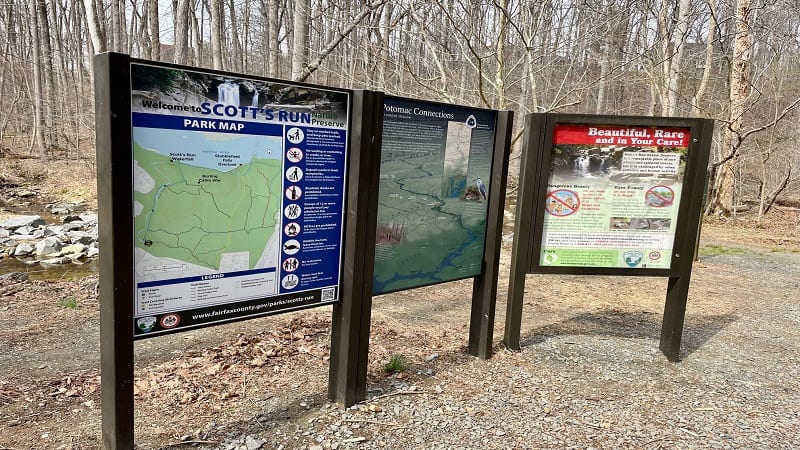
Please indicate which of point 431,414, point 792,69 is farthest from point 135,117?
point 792,69

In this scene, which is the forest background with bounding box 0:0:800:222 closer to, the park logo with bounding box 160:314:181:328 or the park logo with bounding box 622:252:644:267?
the park logo with bounding box 622:252:644:267

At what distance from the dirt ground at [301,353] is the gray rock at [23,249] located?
294cm

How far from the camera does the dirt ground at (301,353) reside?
330 cm

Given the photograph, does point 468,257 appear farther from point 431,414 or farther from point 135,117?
point 135,117

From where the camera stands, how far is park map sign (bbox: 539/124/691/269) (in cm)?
434

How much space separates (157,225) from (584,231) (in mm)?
3250

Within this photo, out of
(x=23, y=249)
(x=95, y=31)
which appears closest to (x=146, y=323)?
(x=95, y=31)

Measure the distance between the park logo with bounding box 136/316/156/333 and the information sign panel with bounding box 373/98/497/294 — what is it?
4.63 feet

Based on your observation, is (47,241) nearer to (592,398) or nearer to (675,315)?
(592,398)

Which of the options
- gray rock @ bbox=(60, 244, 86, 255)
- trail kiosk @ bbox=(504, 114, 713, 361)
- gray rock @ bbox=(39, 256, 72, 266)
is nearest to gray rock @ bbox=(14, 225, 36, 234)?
gray rock @ bbox=(60, 244, 86, 255)

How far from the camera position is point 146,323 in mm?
2592

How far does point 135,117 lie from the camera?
236 centimetres

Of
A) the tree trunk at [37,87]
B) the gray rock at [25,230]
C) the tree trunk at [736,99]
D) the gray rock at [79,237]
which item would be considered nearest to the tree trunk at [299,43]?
the gray rock at [79,237]

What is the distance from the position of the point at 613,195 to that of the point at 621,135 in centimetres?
48
